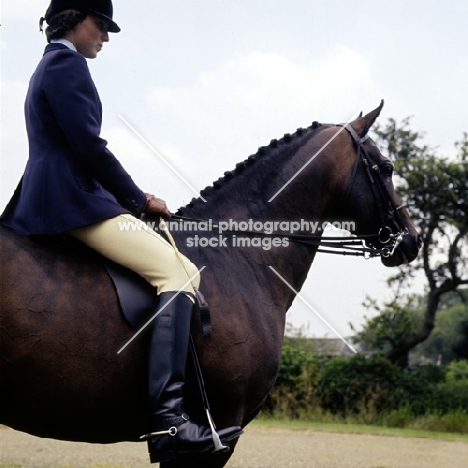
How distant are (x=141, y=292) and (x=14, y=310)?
784 mm

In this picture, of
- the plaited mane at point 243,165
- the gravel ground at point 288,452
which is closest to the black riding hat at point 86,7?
the plaited mane at point 243,165

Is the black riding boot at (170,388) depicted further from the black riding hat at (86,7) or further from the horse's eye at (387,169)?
the horse's eye at (387,169)

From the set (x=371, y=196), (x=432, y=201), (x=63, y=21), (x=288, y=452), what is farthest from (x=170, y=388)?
(x=432, y=201)

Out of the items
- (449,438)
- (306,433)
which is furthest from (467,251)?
(306,433)

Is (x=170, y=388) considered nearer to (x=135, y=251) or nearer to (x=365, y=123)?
(x=135, y=251)

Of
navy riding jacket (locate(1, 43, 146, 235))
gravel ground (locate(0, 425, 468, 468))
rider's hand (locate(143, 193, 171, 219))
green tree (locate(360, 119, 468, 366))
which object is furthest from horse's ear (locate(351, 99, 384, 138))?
green tree (locate(360, 119, 468, 366))

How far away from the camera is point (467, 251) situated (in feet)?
84.9

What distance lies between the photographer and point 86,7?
15.7ft

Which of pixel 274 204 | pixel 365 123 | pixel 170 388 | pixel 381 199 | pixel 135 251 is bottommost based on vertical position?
pixel 170 388

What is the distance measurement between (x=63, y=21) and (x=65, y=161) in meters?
0.95

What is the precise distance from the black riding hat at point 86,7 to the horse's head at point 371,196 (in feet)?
6.60

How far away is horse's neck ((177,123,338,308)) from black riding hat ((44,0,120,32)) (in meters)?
1.42

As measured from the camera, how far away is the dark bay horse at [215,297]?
13.9 ft

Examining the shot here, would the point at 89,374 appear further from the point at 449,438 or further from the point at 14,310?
the point at 449,438
